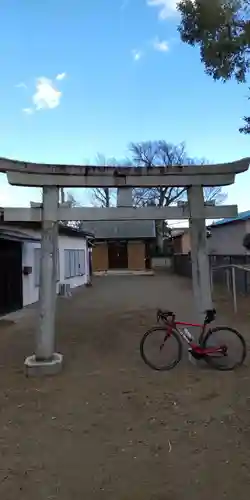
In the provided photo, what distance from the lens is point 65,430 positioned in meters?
3.85

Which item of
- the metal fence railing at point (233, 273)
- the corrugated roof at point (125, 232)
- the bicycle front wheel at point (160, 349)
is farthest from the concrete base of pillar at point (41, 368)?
the corrugated roof at point (125, 232)

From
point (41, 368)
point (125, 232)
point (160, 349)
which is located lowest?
point (41, 368)

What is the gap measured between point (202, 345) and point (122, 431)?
2199 mm

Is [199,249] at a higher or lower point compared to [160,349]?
higher

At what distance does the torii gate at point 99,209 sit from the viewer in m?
5.81

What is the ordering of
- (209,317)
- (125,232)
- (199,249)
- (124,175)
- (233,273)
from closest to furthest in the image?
(209,317)
(124,175)
(199,249)
(233,273)
(125,232)

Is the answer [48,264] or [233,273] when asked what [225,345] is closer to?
[48,264]

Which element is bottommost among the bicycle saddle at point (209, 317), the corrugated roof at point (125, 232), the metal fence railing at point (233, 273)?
the bicycle saddle at point (209, 317)

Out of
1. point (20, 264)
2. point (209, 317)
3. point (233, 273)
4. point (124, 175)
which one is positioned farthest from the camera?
point (20, 264)

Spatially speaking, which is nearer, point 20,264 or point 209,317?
point 209,317

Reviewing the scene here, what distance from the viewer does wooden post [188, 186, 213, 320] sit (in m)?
6.04

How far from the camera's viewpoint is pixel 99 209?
5996 millimetres

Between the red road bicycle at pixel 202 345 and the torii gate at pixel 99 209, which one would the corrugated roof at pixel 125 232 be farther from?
the red road bicycle at pixel 202 345

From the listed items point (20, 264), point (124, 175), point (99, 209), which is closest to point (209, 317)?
point (99, 209)
